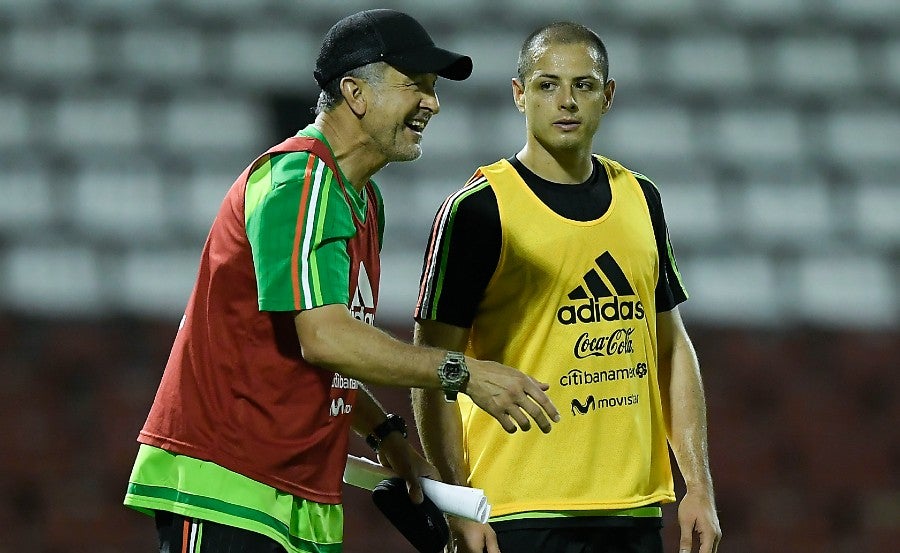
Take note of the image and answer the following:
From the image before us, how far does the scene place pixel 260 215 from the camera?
200 centimetres

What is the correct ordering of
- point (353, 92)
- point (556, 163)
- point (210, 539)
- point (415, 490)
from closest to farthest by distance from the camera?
1. point (210, 539)
2. point (353, 92)
3. point (415, 490)
4. point (556, 163)

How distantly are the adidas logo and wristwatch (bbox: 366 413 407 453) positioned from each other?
0.34m

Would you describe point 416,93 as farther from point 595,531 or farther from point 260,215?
point 595,531

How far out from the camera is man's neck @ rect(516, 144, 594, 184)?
2.40 m

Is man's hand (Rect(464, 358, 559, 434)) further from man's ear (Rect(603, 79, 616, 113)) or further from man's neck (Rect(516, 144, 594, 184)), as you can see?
man's ear (Rect(603, 79, 616, 113))

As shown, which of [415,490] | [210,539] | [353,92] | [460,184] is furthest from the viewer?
[460,184]

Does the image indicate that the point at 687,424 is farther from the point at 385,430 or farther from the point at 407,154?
the point at 407,154

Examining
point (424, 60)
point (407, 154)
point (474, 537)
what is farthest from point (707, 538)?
point (424, 60)

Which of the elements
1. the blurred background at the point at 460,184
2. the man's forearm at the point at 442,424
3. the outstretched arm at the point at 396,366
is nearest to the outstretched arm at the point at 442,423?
the man's forearm at the point at 442,424

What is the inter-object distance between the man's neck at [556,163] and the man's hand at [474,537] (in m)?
0.62

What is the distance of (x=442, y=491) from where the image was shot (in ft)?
7.31

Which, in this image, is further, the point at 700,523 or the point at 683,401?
the point at 683,401

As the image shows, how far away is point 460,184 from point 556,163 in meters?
3.25

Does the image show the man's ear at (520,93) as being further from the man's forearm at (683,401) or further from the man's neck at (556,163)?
the man's forearm at (683,401)
